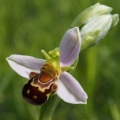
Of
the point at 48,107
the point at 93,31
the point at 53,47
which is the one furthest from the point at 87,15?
the point at 53,47

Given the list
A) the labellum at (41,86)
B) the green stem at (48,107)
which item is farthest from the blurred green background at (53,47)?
the labellum at (41,86)

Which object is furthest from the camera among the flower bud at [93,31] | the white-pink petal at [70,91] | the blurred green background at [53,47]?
the blurred green background at [53,47]

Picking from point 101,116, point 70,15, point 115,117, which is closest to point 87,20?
point 115,117

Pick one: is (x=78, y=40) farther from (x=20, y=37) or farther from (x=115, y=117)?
(x=20, y=37)

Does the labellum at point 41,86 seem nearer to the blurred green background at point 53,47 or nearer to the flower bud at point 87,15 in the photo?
the flower bud at point 87,15

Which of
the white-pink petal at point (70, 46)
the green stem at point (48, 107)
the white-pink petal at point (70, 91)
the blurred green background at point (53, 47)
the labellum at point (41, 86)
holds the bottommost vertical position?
the blurred green background at point (53, 47)

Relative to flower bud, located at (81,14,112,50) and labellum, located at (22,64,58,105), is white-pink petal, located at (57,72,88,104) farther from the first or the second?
flower bud, located at (81,14,112,50)
